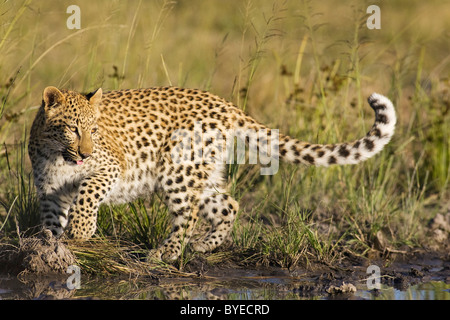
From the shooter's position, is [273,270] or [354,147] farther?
[354,147]

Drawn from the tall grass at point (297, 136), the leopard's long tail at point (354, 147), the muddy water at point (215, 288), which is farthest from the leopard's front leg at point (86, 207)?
the leopard's long tail at point (354, 147)

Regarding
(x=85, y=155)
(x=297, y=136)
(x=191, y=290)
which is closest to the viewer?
(x=191, y=290)

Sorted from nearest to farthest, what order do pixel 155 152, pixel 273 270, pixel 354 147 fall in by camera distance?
pixel 273 270
pixel 354 147
pixel 155 152

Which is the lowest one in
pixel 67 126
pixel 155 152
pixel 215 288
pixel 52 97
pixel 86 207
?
pixel 215 288

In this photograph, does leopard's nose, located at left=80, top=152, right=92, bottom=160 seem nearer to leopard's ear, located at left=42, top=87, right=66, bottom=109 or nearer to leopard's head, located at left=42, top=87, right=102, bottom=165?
leopard's head, located at left=42, top=87, right=102, bottom=165

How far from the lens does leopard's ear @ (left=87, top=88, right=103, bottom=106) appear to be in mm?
6668

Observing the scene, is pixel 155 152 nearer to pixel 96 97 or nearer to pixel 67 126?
pixel 96 97

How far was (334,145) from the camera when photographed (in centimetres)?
685

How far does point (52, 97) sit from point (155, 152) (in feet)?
3.49

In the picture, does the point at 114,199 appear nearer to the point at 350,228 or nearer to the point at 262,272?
the point at 262,272

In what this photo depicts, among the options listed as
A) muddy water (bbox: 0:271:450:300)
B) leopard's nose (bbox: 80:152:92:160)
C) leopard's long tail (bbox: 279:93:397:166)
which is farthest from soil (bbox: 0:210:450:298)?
leopard's long tail (bbox: 279:93:397:166)


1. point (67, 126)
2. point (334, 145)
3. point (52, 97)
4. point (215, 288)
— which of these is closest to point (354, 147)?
point (334, 145)

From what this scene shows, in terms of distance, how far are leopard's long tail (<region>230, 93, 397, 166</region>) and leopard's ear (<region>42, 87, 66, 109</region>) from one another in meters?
1.57

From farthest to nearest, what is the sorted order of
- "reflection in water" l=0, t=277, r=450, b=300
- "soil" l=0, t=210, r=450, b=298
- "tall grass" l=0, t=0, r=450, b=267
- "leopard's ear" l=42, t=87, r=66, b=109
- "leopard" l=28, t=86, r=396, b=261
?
"tall grass" l=0, t=0, r=450, b=267 < "leopard" l=28, t=86, r=396, b=261 < "leopard's ear" l=42, t=87, r=66, b=109 < "soil" l=0, t=210, r=450, b=298 < "reflection in water" l=0, t=277, r=450, b=300
